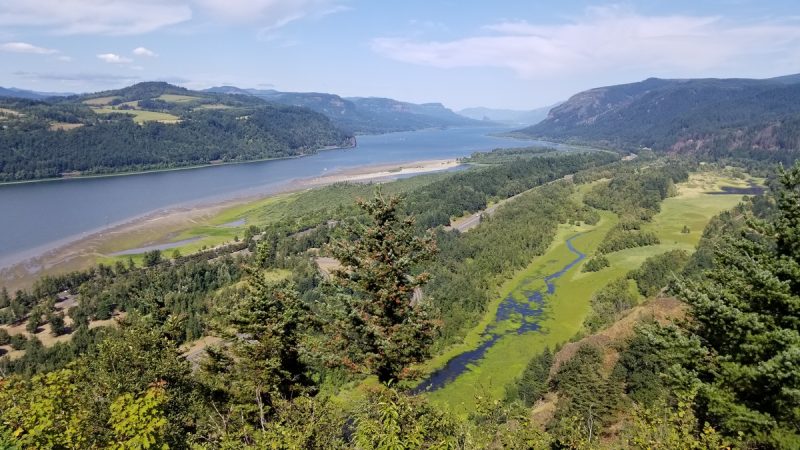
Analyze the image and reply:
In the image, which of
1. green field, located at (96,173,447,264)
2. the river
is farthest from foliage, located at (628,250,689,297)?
the river

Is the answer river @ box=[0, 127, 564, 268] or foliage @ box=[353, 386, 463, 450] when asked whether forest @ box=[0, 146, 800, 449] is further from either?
river @ box=[0, 127, 564, 268]

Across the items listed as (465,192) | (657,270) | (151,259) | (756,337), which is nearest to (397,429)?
(756,337)

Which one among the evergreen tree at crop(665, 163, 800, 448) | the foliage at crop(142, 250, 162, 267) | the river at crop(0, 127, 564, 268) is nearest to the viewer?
the evergreen tree at crop(665, 163, 800, 448)

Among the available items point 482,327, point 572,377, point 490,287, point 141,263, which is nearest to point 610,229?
point 490,287

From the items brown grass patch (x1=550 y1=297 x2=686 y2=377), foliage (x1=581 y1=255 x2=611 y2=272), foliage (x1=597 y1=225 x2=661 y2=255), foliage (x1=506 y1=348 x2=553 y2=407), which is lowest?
foliage (x1=506 y1=348 x2=553 y2=407)

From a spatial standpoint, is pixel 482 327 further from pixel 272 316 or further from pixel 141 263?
pixel 141 263

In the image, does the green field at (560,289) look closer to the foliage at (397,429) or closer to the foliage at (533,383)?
the foliage at (533,383)

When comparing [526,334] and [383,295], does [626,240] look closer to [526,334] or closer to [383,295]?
[526,334]
